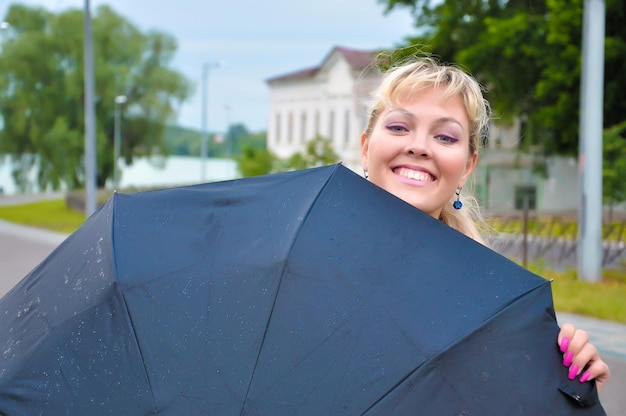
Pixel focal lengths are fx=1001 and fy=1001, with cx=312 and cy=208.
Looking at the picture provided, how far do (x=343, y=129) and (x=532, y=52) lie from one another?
3953 centimetres

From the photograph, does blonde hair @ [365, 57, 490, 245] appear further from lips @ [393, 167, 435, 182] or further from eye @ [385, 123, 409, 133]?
lips @ [393, 167, 435, 182]

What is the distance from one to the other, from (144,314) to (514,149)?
36.6 meters

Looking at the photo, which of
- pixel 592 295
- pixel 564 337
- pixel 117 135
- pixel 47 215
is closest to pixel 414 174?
pixel 564 337

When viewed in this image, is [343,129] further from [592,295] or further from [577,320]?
[577,320]

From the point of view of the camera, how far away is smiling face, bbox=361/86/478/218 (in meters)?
2.73

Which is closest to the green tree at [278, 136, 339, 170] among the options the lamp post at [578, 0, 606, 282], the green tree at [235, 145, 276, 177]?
the green tree at [235, 145, 276, 177]

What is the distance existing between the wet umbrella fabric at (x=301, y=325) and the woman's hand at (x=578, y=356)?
2cm

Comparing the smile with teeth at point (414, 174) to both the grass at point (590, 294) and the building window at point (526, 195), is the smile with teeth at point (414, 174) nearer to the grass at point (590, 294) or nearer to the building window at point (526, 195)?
the grass at point (590, 294)

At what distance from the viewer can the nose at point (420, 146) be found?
8.87ft

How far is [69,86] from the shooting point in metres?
56.6

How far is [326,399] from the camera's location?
2152 millimetres

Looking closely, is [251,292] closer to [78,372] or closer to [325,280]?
[325,280]

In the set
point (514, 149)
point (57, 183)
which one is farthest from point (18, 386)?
point (57, 183)

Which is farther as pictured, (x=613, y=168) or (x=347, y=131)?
(x=347, y=131)
